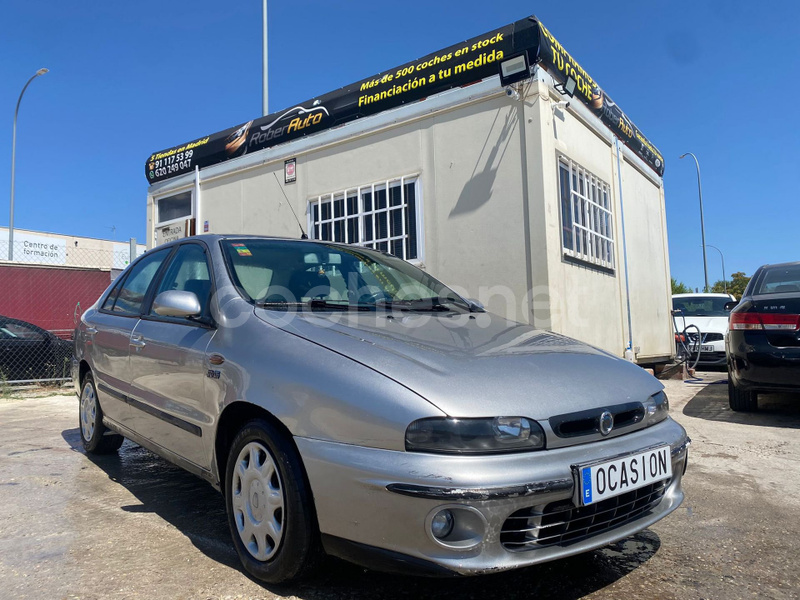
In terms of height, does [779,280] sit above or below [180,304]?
above

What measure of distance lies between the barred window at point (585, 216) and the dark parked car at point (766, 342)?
1.88m

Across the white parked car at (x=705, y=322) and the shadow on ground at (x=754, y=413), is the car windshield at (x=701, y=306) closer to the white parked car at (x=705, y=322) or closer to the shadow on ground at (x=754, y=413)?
the white parked car at (x=705, y=322)

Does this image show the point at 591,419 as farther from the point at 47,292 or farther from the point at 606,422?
the point at 47,292

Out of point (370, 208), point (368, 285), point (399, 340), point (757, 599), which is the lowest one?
point (757, 599)

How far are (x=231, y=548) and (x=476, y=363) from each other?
1.38m

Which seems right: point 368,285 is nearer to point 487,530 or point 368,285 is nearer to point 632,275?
point 487,530

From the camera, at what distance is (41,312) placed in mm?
9742

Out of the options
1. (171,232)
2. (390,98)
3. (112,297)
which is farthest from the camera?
(171,232)

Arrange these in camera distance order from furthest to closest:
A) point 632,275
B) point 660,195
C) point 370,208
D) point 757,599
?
point 660,195 → point 632,275 → point 370,208 → point 757,599

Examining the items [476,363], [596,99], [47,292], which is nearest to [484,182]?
[596,99]

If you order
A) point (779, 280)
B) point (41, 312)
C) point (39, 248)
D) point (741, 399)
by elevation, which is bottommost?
point (741, 399)

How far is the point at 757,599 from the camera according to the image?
210 centimetres

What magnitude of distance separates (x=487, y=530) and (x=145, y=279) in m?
2.76

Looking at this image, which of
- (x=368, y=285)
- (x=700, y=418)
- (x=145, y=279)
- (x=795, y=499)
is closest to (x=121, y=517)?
(x=145, y=279)
